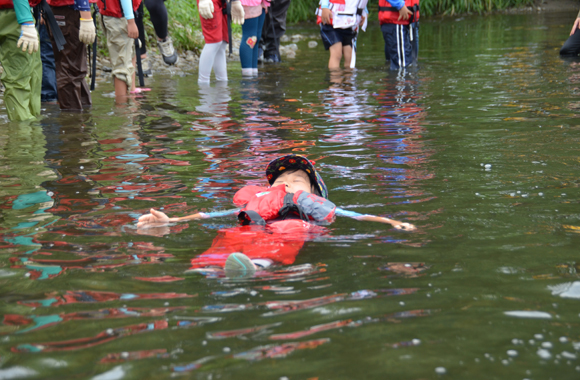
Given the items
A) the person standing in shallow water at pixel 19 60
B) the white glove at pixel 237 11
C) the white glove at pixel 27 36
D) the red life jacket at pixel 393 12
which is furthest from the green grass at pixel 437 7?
the white glove at pixel 27 36

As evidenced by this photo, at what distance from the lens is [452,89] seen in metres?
9.48

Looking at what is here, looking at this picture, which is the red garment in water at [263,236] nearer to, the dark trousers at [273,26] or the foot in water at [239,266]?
the foot in water at [239,266]

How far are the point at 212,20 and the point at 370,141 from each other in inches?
145

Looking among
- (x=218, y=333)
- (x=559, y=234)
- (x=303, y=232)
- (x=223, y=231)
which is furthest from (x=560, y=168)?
(x=218, y=333)

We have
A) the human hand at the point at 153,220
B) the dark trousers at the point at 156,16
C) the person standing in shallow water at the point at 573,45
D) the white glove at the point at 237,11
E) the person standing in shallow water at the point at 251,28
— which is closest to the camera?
the human hand at the point at 153,220

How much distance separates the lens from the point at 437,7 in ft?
93.5

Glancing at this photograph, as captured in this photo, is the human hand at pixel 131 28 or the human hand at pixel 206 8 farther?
the human hand at pixel 206 8

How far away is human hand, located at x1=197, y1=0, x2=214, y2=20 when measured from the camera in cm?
846

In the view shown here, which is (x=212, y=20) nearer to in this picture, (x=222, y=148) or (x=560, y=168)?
(x=222, y=148)

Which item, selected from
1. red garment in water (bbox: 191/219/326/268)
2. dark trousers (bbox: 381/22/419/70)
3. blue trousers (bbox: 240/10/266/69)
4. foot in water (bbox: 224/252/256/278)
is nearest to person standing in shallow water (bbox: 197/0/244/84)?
blue trousers (bbox: 240/10/266/69)

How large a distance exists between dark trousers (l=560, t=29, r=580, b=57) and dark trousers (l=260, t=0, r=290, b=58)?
18.4ft

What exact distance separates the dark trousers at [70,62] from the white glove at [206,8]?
1.67 meters

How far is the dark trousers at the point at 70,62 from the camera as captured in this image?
732cm

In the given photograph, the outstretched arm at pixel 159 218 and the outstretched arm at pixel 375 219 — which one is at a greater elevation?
the outstretched arm at pixel 159 218
